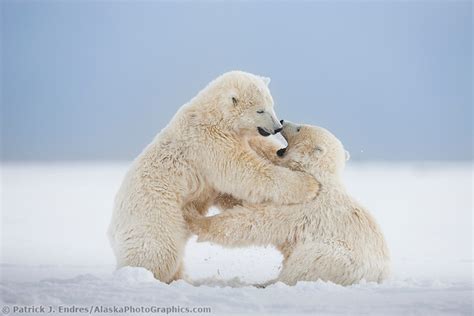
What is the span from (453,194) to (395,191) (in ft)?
7.09

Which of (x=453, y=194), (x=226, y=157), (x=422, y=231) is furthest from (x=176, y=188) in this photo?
(x=453, y=194)

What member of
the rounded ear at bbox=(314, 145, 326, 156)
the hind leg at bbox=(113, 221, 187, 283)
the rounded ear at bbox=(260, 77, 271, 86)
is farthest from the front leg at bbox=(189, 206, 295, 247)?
the rounded ear at bbox=(260, 77, 271, 86)

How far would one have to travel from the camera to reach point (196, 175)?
6.38 m

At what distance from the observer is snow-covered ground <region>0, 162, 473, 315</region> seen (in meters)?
5.11

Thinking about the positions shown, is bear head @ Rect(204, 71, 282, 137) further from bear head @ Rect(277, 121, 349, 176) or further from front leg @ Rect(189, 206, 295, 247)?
front leg @ Rect(189, 206, 295, 247)

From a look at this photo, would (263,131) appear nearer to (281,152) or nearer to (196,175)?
(281,152)

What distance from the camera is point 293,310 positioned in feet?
16.3

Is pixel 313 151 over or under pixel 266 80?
under

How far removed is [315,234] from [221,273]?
162 cm

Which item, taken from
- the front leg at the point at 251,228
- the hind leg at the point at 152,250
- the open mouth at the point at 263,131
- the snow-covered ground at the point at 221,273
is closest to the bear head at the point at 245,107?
the open mouth at the point at 263,131

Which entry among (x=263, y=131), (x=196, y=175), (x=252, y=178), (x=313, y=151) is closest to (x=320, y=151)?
(x=313, y=151)

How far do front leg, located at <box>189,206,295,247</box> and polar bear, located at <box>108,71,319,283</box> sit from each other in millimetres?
132

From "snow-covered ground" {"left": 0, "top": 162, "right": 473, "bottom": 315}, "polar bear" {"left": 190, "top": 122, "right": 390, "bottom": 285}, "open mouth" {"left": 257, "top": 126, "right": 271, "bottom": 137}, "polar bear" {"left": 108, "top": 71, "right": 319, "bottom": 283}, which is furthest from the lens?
"open mouth" {"left": 257, "top": 126, "right": 271, "bottom": 137}

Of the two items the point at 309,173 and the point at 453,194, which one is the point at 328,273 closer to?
the point at 309,173
